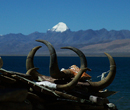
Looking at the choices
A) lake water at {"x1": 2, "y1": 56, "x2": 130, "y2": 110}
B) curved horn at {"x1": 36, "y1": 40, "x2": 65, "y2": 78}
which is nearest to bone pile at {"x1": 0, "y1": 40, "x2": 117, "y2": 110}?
curved horn at {"x1": 36, "y1": 40, "x2": 65, "y2": 78}

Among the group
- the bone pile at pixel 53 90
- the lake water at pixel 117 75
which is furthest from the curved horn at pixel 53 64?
the lake water at pixel 117 75

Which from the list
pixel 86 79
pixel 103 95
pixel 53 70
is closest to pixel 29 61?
pixel 53 70

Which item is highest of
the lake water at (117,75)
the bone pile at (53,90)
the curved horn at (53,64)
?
the curved horn at (53,64)

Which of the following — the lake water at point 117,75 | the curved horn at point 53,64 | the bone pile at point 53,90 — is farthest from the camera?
the lake water at point 117,75

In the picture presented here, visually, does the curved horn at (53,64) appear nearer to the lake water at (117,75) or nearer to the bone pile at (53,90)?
the bone pile at (53,90)

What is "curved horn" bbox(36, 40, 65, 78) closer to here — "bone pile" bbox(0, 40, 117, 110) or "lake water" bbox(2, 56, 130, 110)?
"bone pile" bbox(0, 40, 117, 110)

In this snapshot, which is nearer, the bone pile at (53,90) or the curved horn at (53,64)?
the bone pile at (53,90)

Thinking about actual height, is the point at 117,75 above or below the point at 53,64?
below

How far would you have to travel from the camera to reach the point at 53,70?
7547 mm

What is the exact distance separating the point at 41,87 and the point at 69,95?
2.37 feet

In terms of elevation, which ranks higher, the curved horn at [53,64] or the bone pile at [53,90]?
the curved horn at [53,64]

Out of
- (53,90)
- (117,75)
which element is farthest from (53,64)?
(117,75)

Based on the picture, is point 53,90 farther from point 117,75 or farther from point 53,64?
point 117,75

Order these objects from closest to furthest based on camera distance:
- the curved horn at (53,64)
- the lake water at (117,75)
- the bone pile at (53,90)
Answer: the bone pile at (53,90) < the curved horn at (53,64) < the lake water at (117,75)
